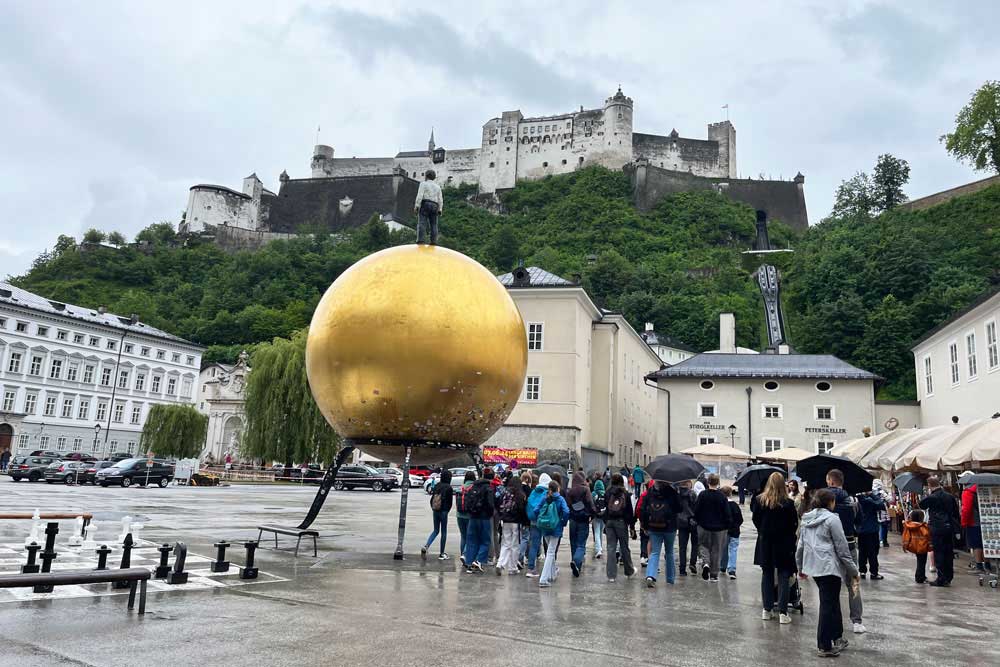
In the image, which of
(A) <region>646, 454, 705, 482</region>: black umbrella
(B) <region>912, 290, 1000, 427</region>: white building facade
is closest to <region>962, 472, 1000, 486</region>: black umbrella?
(A) <region>646, 454, 705, 482</region>: black umbrella

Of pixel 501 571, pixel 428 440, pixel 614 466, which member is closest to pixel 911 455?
pixel 501 571

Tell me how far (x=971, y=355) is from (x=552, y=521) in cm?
Result: 2557

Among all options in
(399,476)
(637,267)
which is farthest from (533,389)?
(637,267)

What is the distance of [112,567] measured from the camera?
382 inches

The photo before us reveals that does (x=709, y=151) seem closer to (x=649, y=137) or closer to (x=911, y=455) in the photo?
(x=649, y=137)

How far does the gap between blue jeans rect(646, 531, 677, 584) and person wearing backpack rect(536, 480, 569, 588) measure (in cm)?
129

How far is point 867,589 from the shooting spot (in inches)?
413

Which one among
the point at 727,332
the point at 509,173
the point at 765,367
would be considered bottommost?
the point at 765,367

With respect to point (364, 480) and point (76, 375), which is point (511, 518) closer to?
point (364, 480)

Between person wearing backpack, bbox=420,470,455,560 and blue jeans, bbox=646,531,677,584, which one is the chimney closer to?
person wearing backpack, bbox=420,470,455,560

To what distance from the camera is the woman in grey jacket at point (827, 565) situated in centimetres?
650

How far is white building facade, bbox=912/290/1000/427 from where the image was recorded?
84.6ft

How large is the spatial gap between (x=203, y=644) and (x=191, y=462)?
110ft

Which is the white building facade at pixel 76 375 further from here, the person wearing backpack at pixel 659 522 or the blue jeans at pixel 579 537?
the person wearing backpack at pixel 659 522
